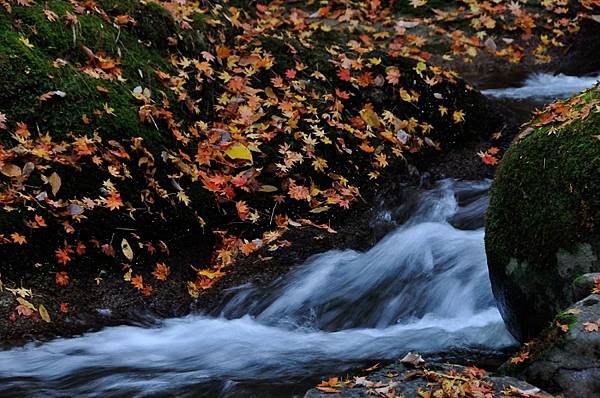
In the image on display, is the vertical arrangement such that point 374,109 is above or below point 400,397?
above

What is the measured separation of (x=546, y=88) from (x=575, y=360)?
6251 mm

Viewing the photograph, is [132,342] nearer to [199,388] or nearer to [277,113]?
[199,388]

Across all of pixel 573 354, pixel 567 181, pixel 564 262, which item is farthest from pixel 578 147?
pixel 573 354

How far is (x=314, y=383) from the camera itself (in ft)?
14.2

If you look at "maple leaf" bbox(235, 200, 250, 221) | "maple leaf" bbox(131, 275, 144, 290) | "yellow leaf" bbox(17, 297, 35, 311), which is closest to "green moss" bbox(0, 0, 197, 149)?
"maple leaf" bbox(235, 200, 250, 221)

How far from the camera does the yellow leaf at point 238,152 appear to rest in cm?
583

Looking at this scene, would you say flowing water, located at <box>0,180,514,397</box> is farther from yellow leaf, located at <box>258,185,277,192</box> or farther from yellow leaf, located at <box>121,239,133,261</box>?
yellow leaf, located at <box>258,185,277,192</box>

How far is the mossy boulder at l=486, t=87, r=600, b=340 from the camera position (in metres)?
4.09

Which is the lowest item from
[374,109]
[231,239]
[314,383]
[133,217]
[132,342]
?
[314,383]

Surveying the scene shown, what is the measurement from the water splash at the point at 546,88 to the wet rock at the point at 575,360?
549cm

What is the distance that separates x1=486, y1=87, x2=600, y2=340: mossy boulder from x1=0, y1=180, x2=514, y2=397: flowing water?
1.59 ft

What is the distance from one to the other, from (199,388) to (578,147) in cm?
285

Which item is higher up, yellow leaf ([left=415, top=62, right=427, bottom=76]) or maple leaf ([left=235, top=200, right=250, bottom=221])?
yellow leaf ([left=415, top=62, right=427, bottom=76])

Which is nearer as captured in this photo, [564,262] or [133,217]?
[564,262]
